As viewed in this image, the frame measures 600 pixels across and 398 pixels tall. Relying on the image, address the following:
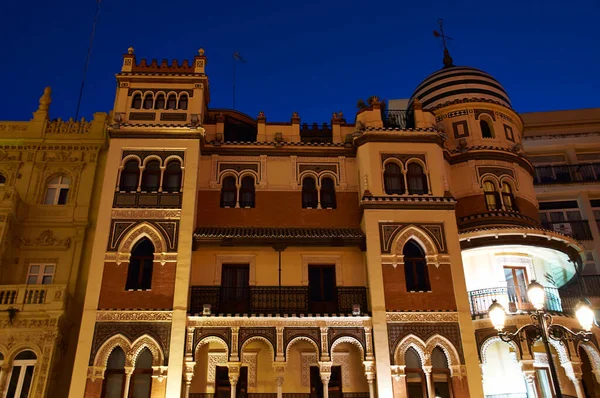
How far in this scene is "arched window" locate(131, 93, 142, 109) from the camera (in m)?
23.2

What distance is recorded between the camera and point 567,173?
3180 centimetres

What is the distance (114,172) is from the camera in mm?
21516

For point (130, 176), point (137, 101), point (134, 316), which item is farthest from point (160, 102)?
point (134, 316)

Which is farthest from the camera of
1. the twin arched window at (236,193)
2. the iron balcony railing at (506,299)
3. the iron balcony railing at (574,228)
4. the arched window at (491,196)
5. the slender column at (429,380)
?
the iron balcony railing at (574,228)

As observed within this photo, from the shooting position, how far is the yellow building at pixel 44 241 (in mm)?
18859

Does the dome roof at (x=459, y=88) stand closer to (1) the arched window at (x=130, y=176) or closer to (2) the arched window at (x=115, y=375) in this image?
(1) the arched window at (x=130, y=176)

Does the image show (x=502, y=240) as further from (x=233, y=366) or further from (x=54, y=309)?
(x=54, y=309)

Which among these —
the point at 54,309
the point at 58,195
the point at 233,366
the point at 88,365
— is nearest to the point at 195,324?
the point at 233,366

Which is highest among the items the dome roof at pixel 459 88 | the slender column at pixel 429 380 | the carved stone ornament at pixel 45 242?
the dome roof at pixel 459 88

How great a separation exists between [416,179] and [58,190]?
1512 cm

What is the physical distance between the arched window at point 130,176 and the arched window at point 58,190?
2898mm

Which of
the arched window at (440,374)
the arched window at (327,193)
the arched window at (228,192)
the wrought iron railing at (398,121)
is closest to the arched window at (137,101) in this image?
the arched window at (228,192)

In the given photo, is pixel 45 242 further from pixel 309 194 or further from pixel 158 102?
pixel 309 194

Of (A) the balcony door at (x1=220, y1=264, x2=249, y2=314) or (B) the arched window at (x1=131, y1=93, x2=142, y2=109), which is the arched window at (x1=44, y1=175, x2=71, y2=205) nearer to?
(B) the arched window at (x1=131, y1=93, x2=142, y2=109)
